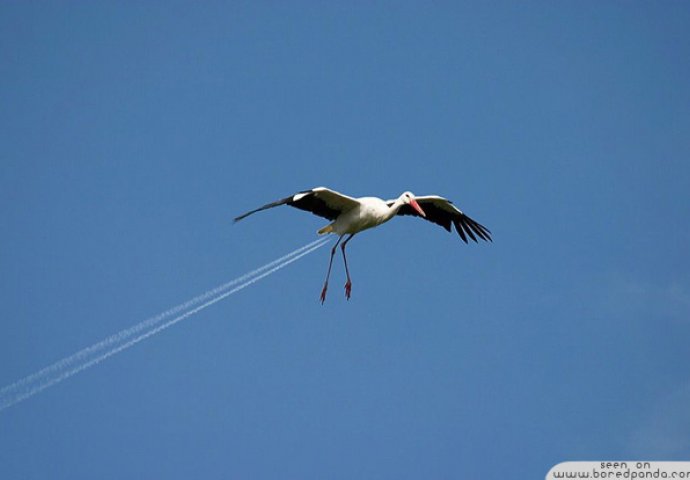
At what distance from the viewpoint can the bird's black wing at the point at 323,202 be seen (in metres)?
31.6

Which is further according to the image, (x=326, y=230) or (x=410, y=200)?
(x=410, y=200)

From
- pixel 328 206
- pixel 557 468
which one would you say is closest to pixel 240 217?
pixel 328 206

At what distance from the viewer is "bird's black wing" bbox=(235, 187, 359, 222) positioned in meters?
31.6

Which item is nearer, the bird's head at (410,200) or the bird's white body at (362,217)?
the bird's white body at (362,217)

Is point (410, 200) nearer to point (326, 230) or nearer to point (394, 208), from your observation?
point (394, 208)

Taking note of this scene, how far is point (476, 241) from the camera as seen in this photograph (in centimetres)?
3781

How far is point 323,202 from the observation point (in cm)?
3272

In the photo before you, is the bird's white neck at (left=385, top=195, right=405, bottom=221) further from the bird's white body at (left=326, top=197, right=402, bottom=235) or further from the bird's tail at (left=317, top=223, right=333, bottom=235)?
the bird's tail at (left=317, top=223, right=333, bottom=235)

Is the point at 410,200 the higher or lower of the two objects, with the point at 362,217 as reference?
higher

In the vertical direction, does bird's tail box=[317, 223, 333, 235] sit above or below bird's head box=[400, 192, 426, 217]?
below

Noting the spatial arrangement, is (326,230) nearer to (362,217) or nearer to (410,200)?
(362,217)

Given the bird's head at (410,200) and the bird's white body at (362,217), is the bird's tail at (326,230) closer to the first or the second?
the bird's white body at (362,217)

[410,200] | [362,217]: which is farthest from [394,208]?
[362,217]

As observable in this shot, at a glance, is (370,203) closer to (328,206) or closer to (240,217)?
(328,206)
